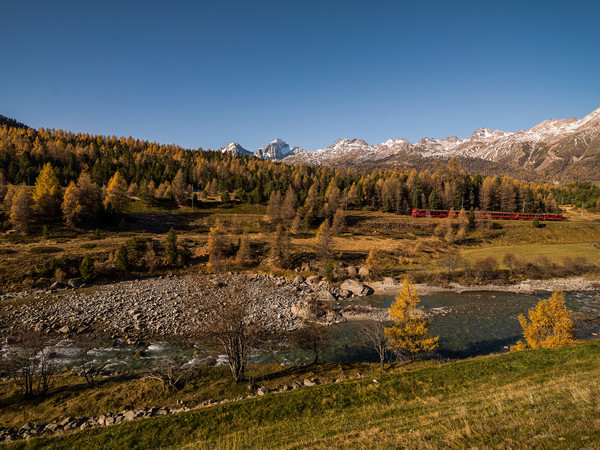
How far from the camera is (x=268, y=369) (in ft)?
78.4

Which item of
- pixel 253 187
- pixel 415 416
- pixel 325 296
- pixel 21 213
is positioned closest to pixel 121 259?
pixel 21 213

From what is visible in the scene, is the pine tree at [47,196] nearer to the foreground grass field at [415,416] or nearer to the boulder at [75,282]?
the boulder at [75,282]

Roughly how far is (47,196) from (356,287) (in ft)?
262

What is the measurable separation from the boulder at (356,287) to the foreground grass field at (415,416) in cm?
3615

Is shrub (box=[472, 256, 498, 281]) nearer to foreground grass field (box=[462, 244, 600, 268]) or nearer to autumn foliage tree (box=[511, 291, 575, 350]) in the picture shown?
foreground grass field (box=[462, 244, 600, 268])

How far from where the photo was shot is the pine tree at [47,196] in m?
67.9

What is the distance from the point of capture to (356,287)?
53.6 metres

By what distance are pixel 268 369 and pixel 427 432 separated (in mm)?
17351

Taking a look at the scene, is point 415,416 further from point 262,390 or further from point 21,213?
point 21,213

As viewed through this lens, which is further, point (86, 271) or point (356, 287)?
point (356, 287)

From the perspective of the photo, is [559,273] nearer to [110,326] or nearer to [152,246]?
[110,326]

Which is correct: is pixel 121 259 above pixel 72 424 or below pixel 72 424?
below

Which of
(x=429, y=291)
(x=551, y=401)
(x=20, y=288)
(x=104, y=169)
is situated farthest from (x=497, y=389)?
(x=104, y=169)

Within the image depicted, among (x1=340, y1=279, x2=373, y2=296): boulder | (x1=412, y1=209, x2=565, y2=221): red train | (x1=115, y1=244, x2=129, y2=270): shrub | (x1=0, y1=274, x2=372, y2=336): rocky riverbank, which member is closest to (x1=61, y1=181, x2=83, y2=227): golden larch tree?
(x1=115, y1=244, x2=129, y2=270): shrub
